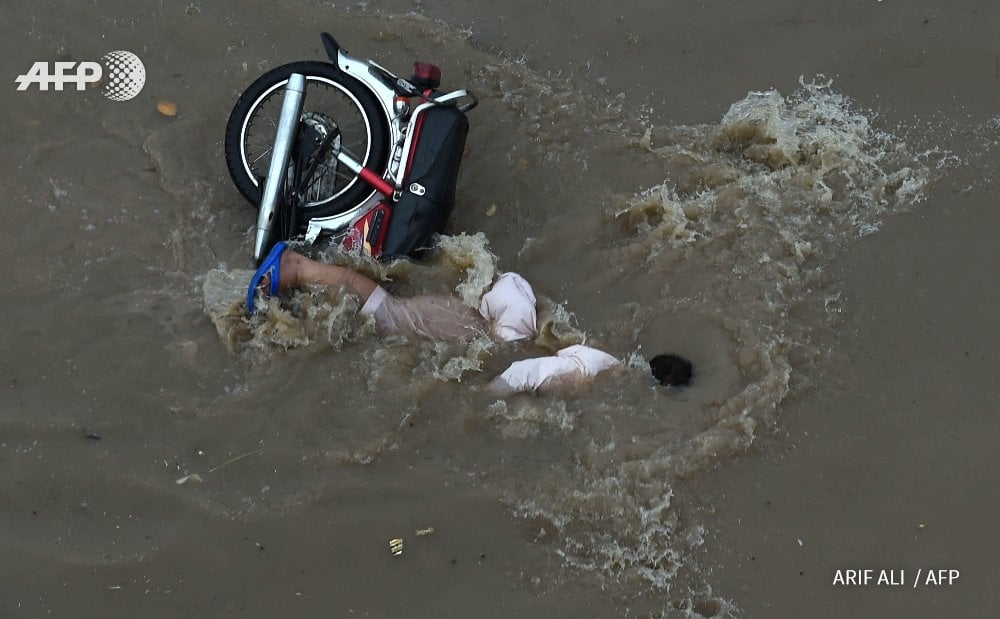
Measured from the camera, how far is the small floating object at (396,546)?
3.15 meters

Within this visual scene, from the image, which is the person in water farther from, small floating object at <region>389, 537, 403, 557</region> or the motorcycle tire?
small floating object at <region>389, 537, 403, 557</region>

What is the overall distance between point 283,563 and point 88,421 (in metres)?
1.05

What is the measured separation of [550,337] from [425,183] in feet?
3.00

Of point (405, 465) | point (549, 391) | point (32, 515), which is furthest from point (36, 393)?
point (549, 391)

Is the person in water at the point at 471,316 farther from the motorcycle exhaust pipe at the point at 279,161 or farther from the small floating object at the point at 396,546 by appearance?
the small floating object at the point at 396,546

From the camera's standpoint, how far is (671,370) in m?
3.63

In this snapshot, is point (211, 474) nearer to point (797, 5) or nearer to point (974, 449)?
point (974, 449)

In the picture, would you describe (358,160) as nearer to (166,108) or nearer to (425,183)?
(425,183)

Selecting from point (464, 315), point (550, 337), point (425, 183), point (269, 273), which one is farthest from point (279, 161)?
point (550, 337)

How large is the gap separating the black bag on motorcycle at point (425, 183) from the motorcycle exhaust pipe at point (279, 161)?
1.74 feet

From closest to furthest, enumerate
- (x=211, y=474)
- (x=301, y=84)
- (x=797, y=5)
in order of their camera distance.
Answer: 1. (x=211, y=474)
2. (x=301, y=84)
3. (x=797, y=5)

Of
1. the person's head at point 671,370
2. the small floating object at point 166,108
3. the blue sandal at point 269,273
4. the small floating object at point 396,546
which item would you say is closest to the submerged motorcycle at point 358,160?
the blue sandal at point 269,273

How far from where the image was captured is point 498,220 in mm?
4418

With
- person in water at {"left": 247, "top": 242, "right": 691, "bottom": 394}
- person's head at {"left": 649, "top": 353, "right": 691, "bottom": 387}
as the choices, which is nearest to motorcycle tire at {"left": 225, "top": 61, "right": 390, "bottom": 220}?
person in water at {"left": 247, "top": 242, "right": 691, "bottom": 394}
